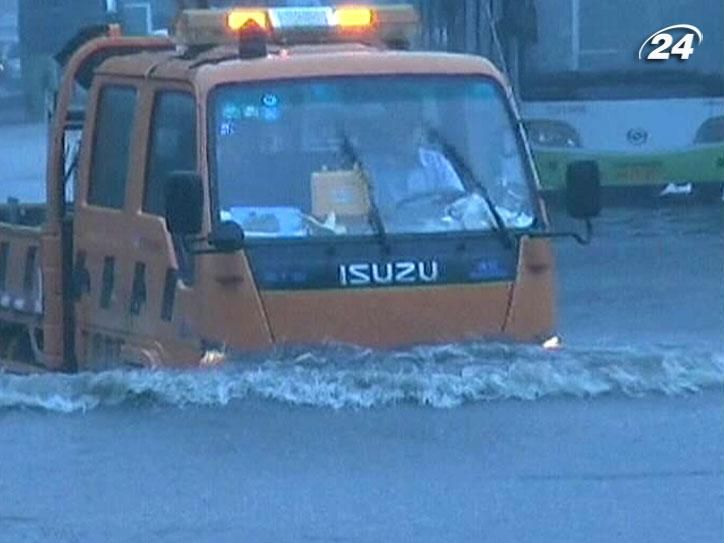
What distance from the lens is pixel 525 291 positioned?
35.6ft

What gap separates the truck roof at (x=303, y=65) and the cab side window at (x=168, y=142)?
0.36 feet

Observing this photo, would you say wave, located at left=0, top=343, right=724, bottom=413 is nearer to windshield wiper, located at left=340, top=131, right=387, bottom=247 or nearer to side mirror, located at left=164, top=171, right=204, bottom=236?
side mirror, located at left=164, top=171, right=204, bottom=236

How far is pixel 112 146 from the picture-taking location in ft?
38.6

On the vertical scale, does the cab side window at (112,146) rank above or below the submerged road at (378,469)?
above

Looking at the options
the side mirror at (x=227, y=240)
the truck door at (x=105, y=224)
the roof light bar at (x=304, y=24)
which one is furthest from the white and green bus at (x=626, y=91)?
the side mirror at (x=227, y=240)

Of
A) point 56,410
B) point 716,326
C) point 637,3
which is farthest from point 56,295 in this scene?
point 637,3

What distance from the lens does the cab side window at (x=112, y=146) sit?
1159 centimetres

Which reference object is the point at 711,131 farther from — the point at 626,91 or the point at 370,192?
the point at 370,192

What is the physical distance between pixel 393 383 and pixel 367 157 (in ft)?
6.76

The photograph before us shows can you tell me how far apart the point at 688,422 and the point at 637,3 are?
16030mm

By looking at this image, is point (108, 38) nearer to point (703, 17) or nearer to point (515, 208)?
point (515, 208)

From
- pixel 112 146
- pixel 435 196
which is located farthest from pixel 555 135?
pixel 435 196

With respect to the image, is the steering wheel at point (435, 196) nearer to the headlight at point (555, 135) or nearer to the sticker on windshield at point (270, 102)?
the sticker on windshield at point (270, 102)

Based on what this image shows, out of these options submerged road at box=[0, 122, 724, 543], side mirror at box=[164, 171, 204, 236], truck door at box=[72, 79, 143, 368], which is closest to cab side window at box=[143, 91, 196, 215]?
truck door at box=[72, 79, 143, 368]
